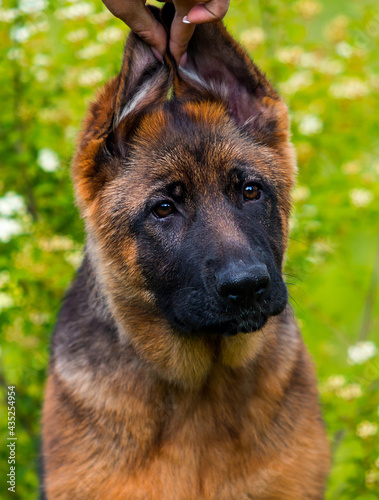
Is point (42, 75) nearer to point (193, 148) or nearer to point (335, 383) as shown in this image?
point (193, 148)

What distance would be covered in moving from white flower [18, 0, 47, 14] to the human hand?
6.24 feet

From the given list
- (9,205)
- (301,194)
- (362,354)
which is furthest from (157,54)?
(362,354)

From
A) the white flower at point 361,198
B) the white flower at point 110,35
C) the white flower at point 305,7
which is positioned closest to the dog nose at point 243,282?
the white flower at point 361,198

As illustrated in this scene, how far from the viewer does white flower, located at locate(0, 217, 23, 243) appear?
4621mm

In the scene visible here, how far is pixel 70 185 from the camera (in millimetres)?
4898

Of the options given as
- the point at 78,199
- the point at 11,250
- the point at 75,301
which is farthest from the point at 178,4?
the point at 11,250

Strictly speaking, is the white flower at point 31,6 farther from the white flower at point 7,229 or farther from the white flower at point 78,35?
the white flower at point 7,229

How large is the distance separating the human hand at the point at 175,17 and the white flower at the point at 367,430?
9.02ft

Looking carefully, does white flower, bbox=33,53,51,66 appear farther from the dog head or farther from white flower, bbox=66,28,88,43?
the dog head

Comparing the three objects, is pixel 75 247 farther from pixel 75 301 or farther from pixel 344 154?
pixel 344 154

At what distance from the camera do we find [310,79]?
17.5ft

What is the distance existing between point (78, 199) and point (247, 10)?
2.80 m

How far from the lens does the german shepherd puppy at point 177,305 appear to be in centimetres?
326

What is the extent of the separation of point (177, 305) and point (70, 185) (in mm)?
2042
